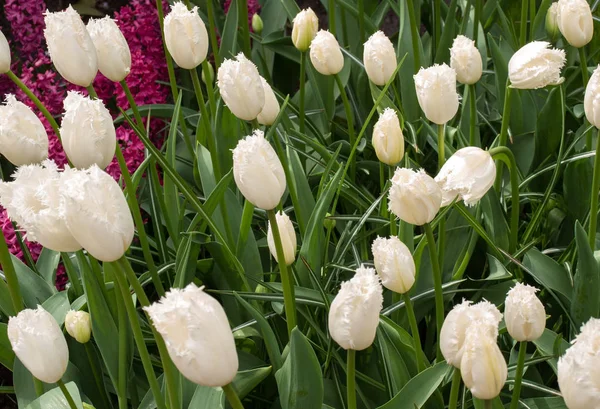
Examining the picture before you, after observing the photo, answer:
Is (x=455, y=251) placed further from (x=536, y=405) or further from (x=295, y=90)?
(x=295, y=90)

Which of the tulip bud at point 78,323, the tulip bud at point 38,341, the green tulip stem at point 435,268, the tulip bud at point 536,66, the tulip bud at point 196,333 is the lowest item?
the tulip bud at point 78,323

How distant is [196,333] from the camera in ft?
2.13

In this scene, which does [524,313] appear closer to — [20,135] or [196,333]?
[196,333]

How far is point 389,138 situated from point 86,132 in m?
0.43

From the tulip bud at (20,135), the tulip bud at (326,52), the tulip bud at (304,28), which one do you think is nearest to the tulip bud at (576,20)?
the tulip bud at (326,52)

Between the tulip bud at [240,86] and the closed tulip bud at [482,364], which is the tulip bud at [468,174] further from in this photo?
the closed tulip bud at [482,364]

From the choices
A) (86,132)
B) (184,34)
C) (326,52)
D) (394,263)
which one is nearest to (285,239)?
(394,263)

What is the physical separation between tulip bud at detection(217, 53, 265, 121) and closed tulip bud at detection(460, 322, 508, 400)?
53 centimetres

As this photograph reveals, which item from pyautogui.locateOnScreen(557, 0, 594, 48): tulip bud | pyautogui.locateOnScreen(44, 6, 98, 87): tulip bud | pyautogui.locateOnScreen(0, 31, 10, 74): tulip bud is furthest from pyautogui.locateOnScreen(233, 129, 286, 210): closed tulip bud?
pyautogui.locateOnScreen(557, 0, 594, 48): tulip bud

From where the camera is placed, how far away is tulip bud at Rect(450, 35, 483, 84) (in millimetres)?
1390

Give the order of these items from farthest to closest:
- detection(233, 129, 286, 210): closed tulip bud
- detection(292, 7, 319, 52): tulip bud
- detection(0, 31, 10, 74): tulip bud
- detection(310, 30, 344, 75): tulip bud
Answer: detection(292, 7, 319, 52): tulip bud, detection(310, 30, 344, 75): tulip bud, detection(0, 31, 10, 74): tulip bud, detection(233, 129, 286, 210): closed tulip bud

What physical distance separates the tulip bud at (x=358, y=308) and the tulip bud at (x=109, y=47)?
0.66 metres

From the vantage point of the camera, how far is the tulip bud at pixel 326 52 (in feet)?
4.80

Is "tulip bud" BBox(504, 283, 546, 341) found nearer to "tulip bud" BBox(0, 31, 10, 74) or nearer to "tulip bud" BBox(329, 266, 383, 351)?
"tulip bud" BBox(329, 266, 383, 351)
